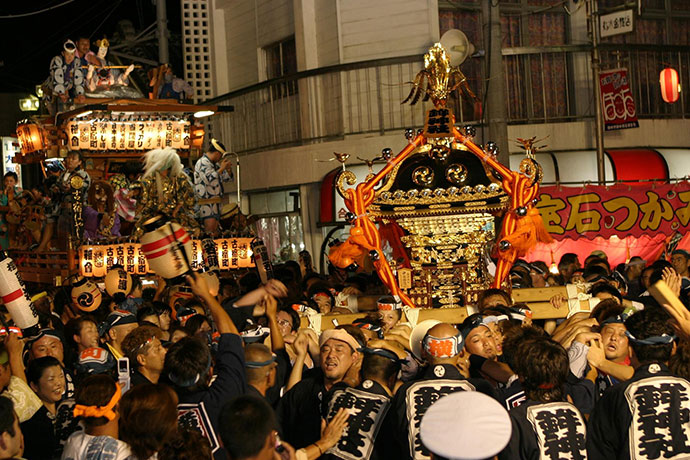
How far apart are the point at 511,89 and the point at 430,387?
1402cm

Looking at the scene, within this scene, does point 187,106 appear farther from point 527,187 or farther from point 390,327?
point 390,327

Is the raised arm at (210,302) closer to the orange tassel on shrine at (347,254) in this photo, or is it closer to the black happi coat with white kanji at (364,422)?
the black happi coat with white kanji at (364,422)

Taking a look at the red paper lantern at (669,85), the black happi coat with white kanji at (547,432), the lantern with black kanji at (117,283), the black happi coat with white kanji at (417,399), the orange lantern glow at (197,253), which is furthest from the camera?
the red paper lantern at (669,85)

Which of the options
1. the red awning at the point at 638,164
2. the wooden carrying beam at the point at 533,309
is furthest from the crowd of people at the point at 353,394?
the red awning at the point at 638,164

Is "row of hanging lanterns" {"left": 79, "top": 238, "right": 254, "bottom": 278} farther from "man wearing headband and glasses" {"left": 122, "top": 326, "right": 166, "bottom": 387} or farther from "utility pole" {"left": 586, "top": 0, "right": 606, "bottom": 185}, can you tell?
"man wearing headband and glasses" {"left": 122, "top": 326, "right": 166, "bottom": 387}

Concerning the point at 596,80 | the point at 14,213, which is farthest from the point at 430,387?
the point at 14,213

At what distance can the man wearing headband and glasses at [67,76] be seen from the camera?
16.9 m

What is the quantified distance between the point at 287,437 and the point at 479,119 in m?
13.2

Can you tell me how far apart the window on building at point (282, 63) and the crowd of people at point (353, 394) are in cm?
1381

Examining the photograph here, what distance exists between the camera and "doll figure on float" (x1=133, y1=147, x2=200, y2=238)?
14.9m

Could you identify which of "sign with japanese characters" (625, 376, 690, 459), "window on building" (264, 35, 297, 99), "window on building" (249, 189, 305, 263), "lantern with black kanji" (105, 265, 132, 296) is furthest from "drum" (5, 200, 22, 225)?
"sign with japanese characters" (625, 376, 690, 459)

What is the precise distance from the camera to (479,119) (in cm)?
1830

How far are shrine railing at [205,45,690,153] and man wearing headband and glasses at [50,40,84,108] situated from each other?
4.66 metres

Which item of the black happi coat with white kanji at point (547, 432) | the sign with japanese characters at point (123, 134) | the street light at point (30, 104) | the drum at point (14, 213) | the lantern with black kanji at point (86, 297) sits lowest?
the black happi coat with white kanji at point (547, 432)
